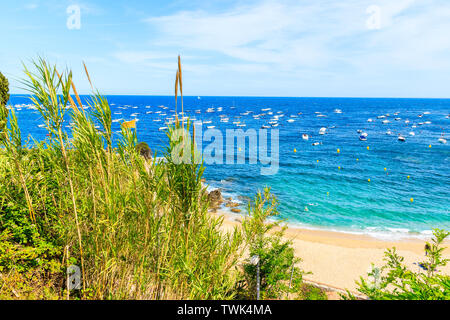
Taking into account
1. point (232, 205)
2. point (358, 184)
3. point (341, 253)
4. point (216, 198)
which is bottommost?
point (341, 253)

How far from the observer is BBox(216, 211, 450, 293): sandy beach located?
13.2m

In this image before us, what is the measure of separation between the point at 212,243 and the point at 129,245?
1506 mm

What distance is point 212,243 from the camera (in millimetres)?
4594

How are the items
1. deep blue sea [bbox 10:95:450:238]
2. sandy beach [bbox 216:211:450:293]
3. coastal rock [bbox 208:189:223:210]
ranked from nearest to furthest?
sandy beach [bbox 216:211:450:293], deep blue sea [bbox 10:95:450:238], coastal rock [bbox 208:189:223:210]

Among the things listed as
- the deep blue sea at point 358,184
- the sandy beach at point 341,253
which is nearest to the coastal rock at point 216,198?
the deep blue sea at point 358,184

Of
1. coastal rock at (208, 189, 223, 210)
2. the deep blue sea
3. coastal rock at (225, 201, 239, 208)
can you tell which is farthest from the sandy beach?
coastal rock at (208, 189, 223, 210)

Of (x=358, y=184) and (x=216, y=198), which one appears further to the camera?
(x=358, y=184)

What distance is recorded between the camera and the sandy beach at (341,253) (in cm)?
1325

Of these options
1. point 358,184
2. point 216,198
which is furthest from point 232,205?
point 358,184

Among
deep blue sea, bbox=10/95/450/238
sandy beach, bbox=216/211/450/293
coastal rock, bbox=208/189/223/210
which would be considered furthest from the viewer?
coastal rock, bbox=208/189/223/210

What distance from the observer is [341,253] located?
1593 cm

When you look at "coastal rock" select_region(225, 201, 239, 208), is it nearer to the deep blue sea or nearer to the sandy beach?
the deep blue sea

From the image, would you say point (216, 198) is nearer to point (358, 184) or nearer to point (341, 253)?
point (341, 253)

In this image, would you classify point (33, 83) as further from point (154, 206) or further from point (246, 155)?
point (246, 155)
